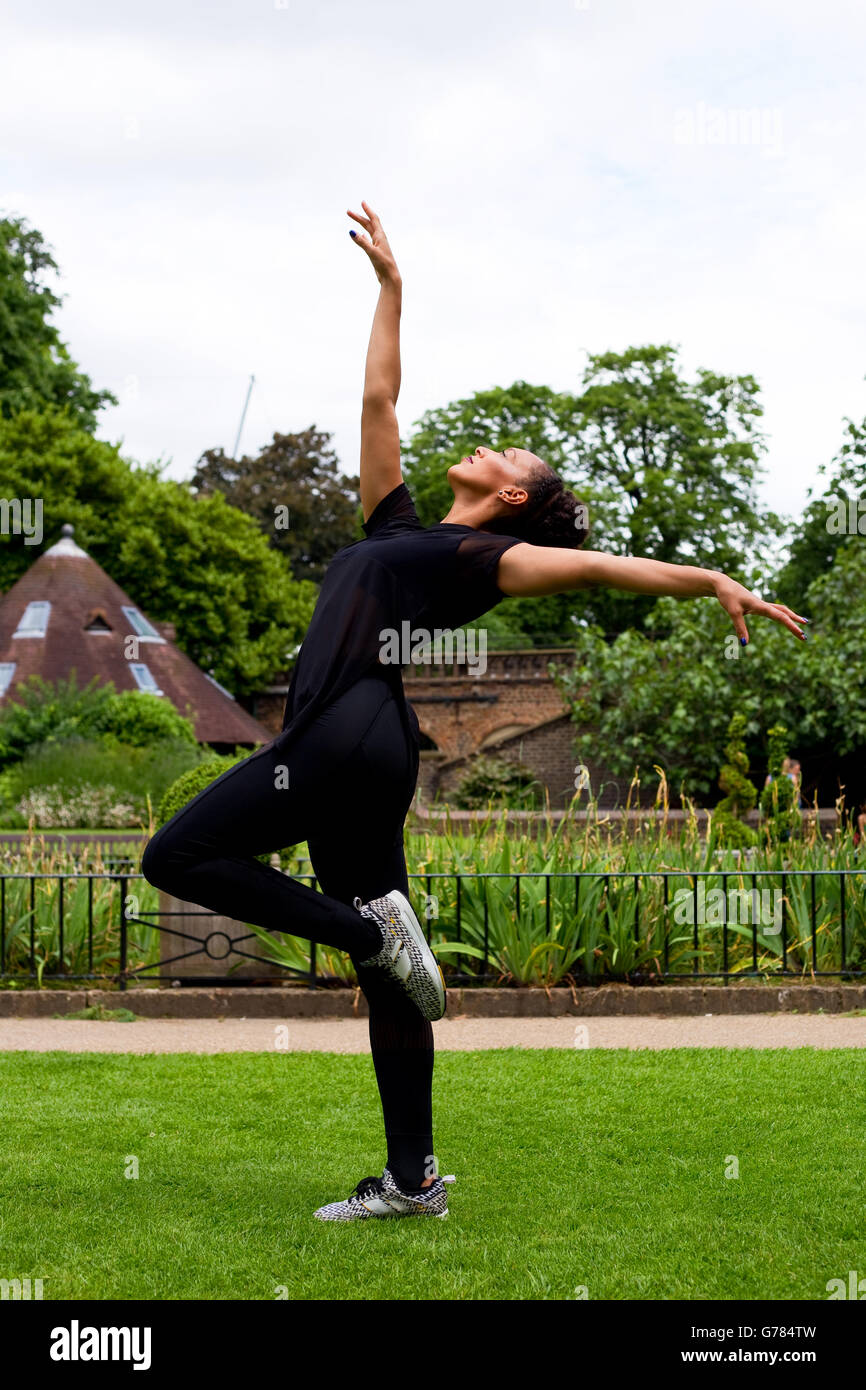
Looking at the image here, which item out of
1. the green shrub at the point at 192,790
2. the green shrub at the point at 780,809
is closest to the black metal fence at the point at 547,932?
the green shrub at the point at 192,790

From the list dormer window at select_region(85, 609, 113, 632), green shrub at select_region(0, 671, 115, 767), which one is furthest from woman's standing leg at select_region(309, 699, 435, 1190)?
dormer window at select_region(85, 609, 113, 632)

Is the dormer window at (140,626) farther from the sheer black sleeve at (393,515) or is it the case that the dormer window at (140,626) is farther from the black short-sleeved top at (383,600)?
the black short-sleeved top at (383,600)

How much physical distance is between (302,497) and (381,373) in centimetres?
4423

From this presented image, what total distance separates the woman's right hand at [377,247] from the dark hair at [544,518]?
27.9 inches

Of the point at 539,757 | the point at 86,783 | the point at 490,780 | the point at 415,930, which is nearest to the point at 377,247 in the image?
the point at 415,930

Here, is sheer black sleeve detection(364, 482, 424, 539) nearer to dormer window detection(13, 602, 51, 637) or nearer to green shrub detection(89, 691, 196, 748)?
green shrub detection(89, 691, 196, 748)

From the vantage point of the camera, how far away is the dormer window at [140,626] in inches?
1259

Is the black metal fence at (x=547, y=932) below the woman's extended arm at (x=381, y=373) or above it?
below

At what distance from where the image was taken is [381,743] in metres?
3.62

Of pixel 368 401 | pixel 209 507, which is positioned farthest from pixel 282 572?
pixel 368 401

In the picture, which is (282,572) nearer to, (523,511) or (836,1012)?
(836,1012)

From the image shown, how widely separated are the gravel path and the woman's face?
3.80 metres

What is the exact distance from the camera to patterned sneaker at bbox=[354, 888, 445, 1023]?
3674 mm

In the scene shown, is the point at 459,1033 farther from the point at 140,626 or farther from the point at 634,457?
the point at 634,457
